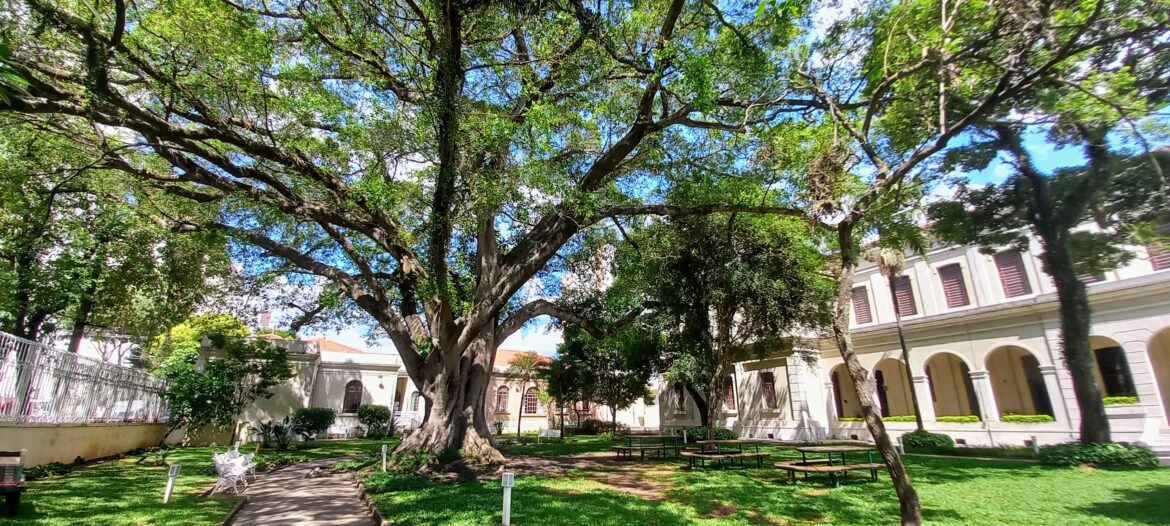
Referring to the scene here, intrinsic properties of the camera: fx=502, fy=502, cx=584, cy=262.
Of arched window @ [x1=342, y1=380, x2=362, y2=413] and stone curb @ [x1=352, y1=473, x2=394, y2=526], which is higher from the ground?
arched window @ [x1=342, y1=380, x2=362, y2=413]

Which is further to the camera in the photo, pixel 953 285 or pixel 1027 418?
pixel 953 285

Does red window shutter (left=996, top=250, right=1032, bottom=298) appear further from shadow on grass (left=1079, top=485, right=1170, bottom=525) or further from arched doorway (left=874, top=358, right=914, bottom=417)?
shadow on grass (left=1079, top=485, right=1170, bottom=525)

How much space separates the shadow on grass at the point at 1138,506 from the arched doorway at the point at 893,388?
47.4ft

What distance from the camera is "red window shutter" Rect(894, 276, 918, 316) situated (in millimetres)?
21734

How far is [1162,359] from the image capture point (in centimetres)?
1630

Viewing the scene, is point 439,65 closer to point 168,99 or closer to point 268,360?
point 168,99

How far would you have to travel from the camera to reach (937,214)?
1464 centimetres

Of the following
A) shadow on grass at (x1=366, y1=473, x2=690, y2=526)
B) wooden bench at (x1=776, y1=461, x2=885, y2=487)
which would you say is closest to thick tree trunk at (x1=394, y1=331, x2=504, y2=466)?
shadow on grass at (x1=366, y1=473, x2=690, y2=526)

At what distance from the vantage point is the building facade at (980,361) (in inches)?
612

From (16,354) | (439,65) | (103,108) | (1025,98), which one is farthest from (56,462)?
(1025,98)

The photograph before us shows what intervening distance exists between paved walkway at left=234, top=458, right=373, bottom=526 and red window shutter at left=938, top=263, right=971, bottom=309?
73.1ft

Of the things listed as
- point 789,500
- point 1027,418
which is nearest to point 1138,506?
point 789,500

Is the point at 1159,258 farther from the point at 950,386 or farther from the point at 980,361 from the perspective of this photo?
the point at 950,386

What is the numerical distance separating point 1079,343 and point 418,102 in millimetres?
16939
